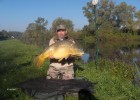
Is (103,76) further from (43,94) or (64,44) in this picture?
(43,94)

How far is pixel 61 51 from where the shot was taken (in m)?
7.54

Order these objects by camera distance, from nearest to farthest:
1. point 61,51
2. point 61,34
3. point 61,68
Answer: point 61,51, point 61,34, point 61,68

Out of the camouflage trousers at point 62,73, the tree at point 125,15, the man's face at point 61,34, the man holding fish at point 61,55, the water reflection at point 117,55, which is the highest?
the tree at point 125,15

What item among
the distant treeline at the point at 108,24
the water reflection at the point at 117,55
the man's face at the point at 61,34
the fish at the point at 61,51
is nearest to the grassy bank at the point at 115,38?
the distant treeline at the point at 108,24

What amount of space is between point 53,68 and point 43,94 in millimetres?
1665

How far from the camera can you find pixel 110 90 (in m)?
9.16

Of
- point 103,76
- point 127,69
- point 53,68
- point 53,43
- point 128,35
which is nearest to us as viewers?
point 53,43

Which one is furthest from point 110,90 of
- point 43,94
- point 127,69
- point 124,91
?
point 127,69

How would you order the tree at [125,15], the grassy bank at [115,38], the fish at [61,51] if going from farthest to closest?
1. the tree at [125,15]
2. the grassy bank at [115,38]
3. the fish at [61,51]

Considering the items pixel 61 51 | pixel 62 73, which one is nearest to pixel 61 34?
pixel 61 51

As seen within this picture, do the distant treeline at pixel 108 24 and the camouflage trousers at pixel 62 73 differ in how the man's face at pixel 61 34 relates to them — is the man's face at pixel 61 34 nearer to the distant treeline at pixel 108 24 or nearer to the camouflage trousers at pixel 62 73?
the camouflage trousers at pixel 62 73

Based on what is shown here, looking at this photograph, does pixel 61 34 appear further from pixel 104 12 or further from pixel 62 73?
pixel 104 12

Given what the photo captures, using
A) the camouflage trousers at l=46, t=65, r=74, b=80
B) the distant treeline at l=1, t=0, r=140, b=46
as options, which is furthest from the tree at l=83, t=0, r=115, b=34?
the camouflage trousers at l=46, t=65, r=74, b=80

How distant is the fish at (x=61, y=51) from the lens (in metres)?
7.55
